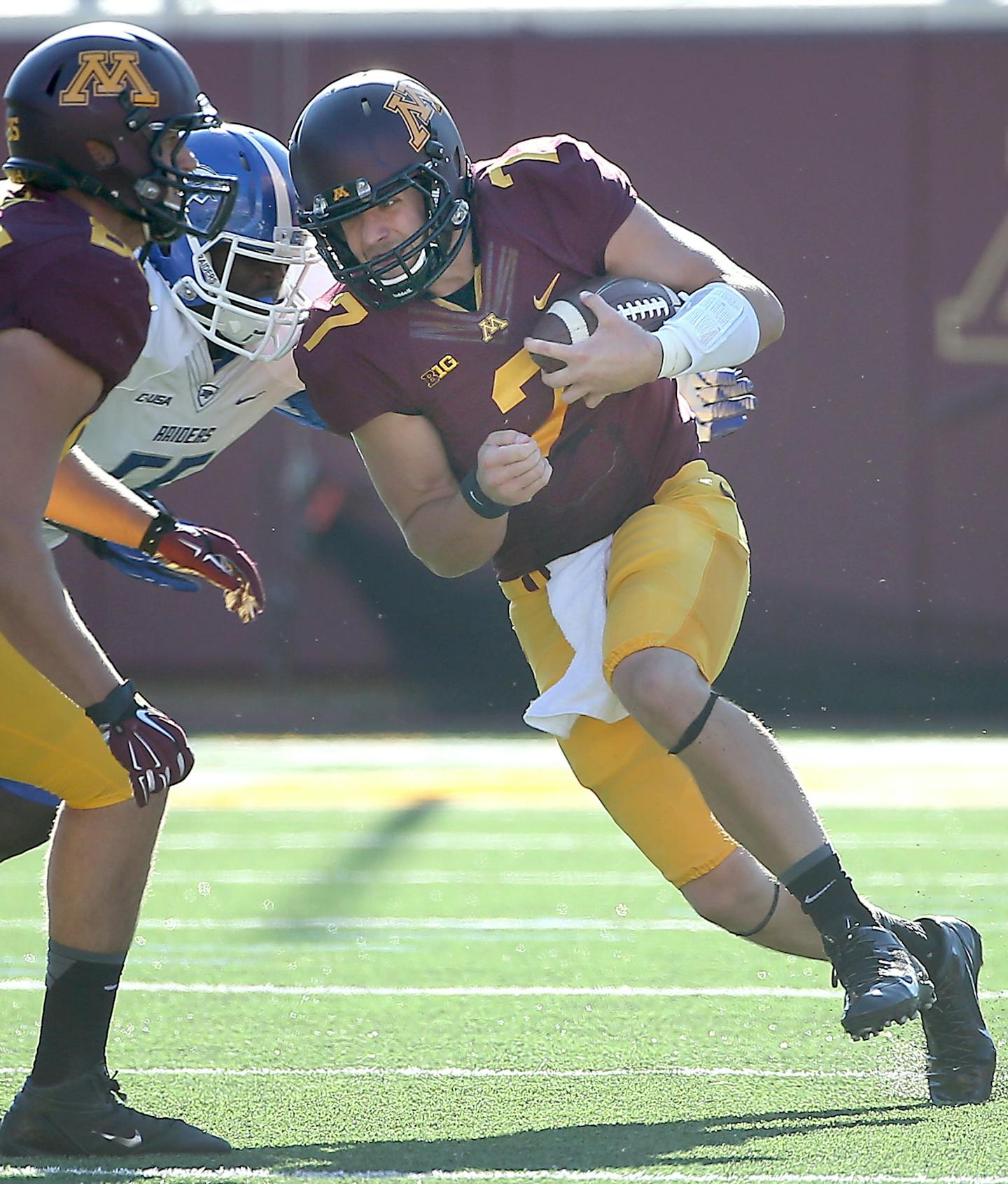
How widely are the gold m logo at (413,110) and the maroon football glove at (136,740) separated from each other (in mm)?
1058

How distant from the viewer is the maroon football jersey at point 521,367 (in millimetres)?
3086

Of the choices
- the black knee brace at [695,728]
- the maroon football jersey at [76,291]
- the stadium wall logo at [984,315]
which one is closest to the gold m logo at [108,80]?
the maroon football jersey at [76,291]

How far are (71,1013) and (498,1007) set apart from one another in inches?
46.6

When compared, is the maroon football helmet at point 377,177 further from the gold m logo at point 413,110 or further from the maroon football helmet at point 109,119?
the maroon football helmet at point 109,119

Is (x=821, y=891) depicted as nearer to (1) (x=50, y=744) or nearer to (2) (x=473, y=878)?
(1) (x=50, y=744)

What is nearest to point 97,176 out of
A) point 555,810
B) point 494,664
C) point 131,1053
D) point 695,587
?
point 695,587

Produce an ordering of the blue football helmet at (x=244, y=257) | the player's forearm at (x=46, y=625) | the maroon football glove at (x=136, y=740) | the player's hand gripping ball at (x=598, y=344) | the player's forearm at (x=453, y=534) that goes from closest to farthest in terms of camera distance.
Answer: the player's forearm at (x=46, y=625) < the maroon football glove at (x=136, y=740) < the player's hand gripping ball at (x=598, y=344) < the player's forearm at (x=453, y=534) < the blue football helmet at (x=244, y=257)

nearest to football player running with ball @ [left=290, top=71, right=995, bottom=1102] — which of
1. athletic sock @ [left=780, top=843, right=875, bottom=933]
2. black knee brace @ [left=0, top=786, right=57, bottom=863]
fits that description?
athletic sock @ [left=780, top=843, right=875, bottom=933]

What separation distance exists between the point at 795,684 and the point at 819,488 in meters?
1.06

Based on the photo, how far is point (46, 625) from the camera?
8.28 feet

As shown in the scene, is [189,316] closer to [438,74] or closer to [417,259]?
[417,259]

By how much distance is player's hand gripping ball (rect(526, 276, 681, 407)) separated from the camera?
2916 millimetres

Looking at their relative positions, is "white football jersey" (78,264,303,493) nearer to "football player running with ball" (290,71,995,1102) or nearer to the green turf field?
"football player running with ball" (290,71,995,1102)

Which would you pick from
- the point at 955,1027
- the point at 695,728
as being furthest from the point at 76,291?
the point at 955,1027
